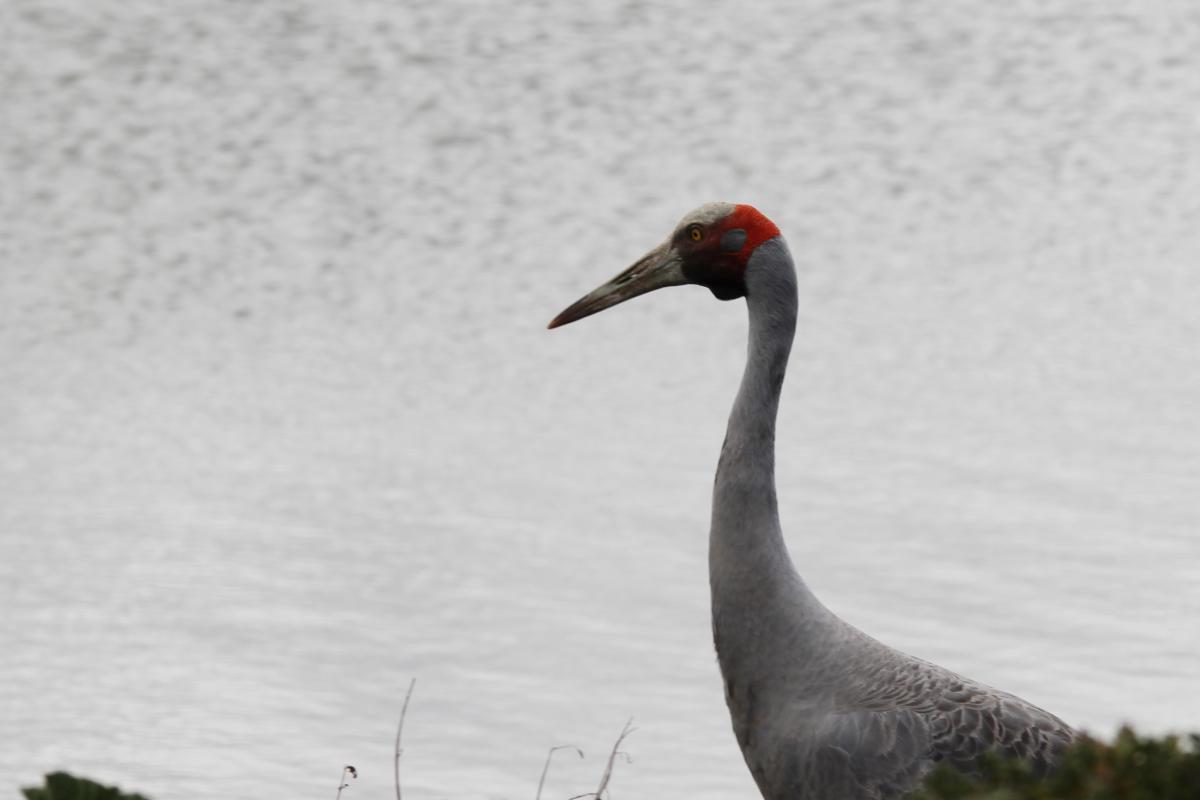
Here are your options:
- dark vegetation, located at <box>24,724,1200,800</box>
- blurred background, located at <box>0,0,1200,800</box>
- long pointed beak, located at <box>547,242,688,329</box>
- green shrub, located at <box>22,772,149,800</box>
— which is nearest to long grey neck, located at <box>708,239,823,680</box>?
long pointed beak, located at <box>547,242,688,329</box>

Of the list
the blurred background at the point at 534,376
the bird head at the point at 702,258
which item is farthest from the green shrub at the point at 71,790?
the blurred background at the point at 534,376

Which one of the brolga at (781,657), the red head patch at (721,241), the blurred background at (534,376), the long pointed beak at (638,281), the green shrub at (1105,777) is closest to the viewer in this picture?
the green shrub at (1105,777)

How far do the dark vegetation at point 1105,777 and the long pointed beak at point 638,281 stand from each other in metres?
2.84

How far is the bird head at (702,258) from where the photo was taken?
595 centimetres

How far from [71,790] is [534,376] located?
7.83 meters

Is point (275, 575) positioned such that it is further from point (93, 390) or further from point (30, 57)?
point (30, 57)

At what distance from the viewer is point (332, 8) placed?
60.3 ft

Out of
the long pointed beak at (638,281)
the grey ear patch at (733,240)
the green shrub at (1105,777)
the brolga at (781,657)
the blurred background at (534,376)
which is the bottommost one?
the green shrub at (1105,777)

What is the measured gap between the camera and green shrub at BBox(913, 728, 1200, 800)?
128 inches

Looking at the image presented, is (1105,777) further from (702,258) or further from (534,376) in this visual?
(534,376)

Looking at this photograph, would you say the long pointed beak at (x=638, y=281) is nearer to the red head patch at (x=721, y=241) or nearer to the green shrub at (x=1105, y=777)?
the red head patch at (x=721, y=241)

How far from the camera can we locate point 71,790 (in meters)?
4.41

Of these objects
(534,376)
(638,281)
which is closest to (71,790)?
(638,281)

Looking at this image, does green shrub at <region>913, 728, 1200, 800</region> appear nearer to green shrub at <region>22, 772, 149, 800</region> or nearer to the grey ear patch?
green shrub at <region>22, 772, 149, 800</region>
